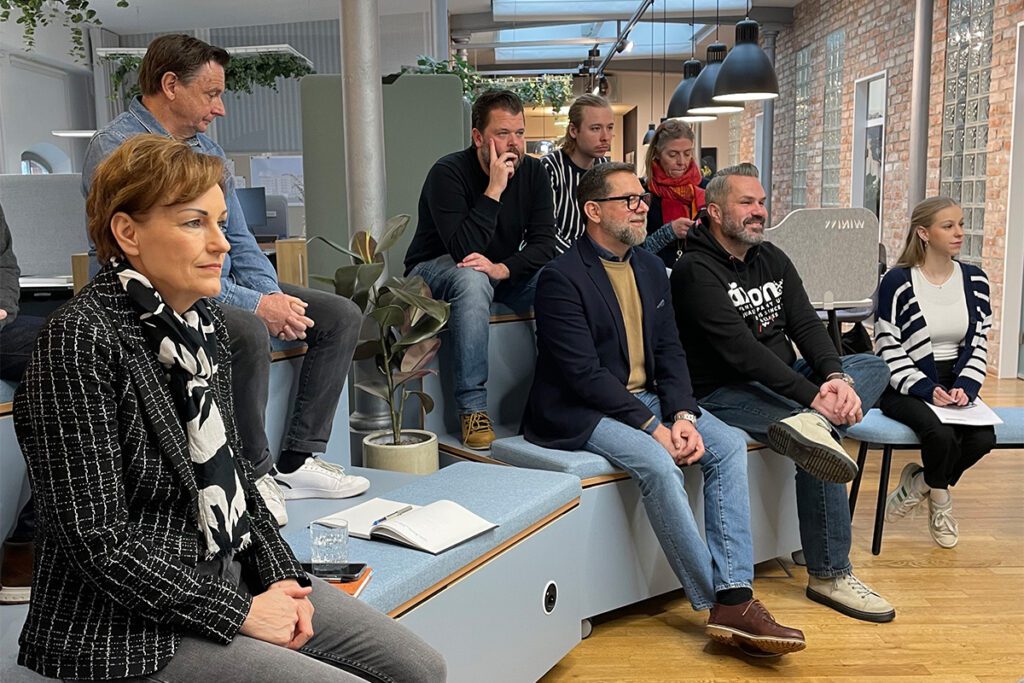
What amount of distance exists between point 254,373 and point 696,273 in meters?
1.57

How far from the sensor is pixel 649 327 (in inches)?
126

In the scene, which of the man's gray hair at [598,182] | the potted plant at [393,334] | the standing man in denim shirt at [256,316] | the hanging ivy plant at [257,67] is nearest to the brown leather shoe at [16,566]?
the standing man in denim shirt at [256,316]

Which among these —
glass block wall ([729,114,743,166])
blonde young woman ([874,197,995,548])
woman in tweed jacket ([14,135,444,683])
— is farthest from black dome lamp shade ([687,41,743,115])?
glass block wall ([729,114,743,166])

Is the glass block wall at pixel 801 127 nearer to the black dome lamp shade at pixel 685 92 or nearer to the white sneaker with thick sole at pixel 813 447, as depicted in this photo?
the black dome lamp shade at pixel 685 92

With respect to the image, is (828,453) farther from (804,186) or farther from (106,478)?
(804,186)

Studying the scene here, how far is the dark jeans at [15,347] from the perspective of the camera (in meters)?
2.40

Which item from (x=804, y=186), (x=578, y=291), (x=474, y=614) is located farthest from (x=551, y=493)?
(x=804, y=186)

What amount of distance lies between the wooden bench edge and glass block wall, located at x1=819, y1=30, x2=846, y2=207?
804cm

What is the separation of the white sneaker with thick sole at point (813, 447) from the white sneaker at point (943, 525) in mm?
922

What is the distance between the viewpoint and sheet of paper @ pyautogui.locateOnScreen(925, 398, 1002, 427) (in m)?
3.50

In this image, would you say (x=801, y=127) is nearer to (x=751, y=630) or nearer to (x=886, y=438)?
(x=886, y=438)

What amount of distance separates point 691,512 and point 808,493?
496mm

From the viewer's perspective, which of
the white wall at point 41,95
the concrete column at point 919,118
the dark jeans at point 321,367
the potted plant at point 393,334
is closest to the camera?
the dark jeans at point 321,367

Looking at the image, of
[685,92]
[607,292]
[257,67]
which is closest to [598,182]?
[607,292]
